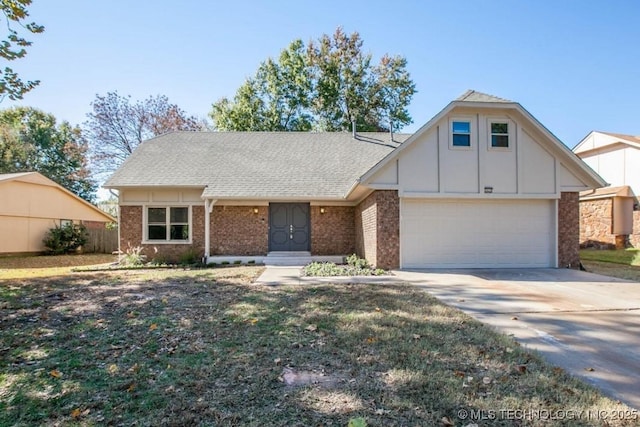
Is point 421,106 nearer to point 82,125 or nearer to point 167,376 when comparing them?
point 82,125

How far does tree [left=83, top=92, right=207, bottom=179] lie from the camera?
1048 inches

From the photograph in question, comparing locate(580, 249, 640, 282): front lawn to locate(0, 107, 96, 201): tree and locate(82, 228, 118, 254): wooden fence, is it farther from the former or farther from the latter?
locate(0, 107, 96, 201): tree

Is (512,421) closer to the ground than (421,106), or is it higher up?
closer to the ground

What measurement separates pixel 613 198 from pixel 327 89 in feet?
63.3

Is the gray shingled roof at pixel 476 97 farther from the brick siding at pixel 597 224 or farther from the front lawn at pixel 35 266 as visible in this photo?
the front lawn at pixel 35 266

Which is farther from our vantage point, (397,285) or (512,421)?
(397,285)

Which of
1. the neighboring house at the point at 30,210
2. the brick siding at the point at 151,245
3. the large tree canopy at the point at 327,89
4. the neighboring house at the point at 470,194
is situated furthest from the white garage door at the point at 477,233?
the neighboring house at the point at 30,210

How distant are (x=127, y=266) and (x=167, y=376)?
10690 mm

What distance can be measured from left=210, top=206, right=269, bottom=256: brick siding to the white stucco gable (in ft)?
16.6

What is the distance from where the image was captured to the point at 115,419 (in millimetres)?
2717

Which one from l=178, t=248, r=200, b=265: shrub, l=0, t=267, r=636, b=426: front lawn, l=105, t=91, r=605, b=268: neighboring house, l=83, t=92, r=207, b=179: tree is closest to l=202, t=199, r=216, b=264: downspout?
l=105, t=91, r=605, b=268: neighboring house

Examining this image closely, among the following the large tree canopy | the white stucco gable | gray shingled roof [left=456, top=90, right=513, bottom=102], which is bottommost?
the white stucco gable

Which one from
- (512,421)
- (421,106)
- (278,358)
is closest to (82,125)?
(421,106)

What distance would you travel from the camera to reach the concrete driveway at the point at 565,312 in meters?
3.69
